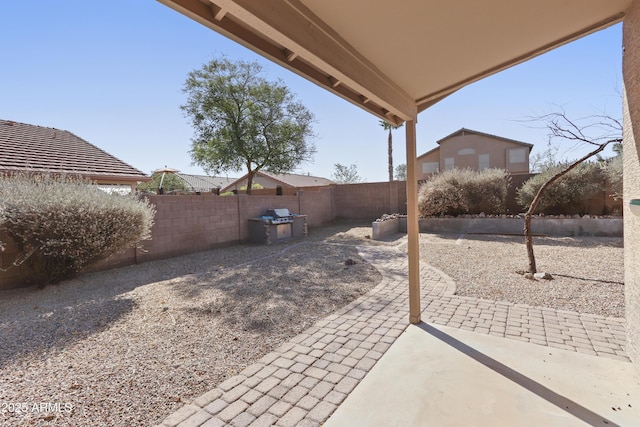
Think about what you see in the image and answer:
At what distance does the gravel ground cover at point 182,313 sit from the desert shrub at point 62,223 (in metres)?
0.48

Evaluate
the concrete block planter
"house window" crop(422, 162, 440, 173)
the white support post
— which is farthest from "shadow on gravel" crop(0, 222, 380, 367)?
"house window" crop(422, 162, 440, 173)

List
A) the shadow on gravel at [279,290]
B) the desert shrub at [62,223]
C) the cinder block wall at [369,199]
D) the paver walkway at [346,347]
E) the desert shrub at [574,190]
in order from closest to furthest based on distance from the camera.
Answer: the paver walkway at [346,347], the shadow on gravel at [279,290], the desert shrub at [62,223], the desert shrub at [574,190], the cinder block wall at [369,199]

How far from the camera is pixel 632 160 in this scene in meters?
2.22

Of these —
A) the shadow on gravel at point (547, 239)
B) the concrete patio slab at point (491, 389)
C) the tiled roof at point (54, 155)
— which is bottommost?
the concrete patio slab at point (491, 389)

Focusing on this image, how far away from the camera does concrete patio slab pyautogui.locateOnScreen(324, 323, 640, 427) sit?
6.32ft

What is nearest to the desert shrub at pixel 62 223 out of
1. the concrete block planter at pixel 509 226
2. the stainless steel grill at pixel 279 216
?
the stainless steel grill at pixel 279 216

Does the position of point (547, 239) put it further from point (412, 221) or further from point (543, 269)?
point (412, 221)

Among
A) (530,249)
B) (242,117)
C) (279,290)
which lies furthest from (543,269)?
(242,117)

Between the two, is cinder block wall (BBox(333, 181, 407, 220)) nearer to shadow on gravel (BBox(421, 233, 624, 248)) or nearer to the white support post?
shadow on gravel (BBox(421, 233, 624, 248))

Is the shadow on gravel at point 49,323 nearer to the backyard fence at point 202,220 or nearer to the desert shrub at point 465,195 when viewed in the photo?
the backyard fence at point 202,220

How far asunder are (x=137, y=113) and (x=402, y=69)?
12.5 meters

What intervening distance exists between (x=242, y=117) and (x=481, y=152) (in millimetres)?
20913

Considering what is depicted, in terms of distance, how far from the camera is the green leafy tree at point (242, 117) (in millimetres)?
11969

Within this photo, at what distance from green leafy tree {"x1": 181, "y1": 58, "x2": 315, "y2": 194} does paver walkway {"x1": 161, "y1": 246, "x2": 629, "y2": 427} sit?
971 cm
